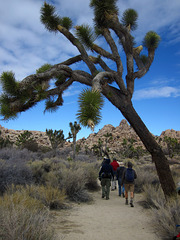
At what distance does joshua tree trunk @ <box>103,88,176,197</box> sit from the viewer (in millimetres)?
6129

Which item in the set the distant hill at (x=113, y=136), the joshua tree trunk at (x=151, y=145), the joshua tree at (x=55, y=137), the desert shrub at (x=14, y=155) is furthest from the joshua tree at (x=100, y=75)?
the distant hill at (x=113, y=136)

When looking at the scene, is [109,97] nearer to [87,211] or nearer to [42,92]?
[42,92]

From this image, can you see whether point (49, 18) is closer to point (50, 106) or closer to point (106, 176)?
point (50, 106)

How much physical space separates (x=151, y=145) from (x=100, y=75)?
269 cm

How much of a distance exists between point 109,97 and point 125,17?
464 centimetres

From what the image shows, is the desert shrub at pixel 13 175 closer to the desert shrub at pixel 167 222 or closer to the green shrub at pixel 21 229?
the green shrub at pixel 21 229

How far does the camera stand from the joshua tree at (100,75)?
20.5ft

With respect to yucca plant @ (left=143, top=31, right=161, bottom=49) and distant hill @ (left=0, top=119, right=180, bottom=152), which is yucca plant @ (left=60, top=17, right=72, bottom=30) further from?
distant hill @ (left=0, top=119, right=180, bottom=152)

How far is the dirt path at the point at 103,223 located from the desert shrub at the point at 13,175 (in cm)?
251

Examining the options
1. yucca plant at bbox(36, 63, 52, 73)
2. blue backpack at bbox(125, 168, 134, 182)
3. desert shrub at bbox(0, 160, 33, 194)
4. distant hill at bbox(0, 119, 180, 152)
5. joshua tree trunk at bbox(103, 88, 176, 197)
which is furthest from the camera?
distant hill at bbox(0, 119, 180, 152)

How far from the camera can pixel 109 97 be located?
21.4ft

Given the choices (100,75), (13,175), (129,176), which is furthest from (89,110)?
(13,175)

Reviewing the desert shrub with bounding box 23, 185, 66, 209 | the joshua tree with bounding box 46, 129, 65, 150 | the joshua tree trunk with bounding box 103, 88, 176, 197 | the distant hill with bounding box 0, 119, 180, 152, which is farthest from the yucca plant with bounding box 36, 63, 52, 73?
the distant hill with bounding box 0, 119, 180, 152

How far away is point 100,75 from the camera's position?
6.09 metres
